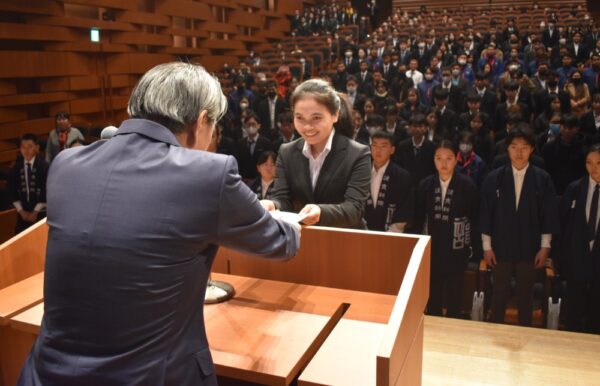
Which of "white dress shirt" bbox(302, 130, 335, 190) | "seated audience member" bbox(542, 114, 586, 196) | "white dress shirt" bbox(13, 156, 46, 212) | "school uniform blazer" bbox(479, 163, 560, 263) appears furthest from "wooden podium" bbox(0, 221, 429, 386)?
"seated audience member" bbox(542, 114, 586, 196)

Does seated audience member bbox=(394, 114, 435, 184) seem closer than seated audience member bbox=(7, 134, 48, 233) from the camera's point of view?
Yes

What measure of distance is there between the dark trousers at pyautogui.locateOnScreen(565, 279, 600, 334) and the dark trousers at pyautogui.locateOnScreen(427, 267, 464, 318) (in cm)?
56

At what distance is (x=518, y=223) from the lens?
2883 mm

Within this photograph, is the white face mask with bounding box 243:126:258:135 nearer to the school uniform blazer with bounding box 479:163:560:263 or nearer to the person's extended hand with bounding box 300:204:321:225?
the school uniform blazer with bounding box 479:163:560:263

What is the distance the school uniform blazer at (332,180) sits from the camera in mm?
1678

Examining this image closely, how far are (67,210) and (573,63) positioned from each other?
24.7 feet

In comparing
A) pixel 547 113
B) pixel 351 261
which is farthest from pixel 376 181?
pixel 547 113

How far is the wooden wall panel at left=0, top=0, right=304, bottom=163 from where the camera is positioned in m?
5.44

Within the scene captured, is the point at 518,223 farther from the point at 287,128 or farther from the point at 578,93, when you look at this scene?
the point at 578,93

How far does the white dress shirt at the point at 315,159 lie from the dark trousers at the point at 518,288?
5.41 feet

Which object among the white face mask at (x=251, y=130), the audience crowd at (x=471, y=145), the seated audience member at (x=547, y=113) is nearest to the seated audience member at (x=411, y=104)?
the audience crowd at (x=471, y=145)

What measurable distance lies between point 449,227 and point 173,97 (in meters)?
2.39

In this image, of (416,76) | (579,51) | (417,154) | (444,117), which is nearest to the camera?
(417,154)

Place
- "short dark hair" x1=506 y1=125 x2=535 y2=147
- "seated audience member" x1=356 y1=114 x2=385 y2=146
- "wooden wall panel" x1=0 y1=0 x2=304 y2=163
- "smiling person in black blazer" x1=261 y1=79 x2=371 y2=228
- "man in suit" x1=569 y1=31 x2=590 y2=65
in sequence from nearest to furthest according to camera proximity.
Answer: "smiling person in black blazer" x1=261 y1=79 x2=371 y2=228
"short dark hair" x1=506 y1=125 x2=535 y2=147
"seated audience member" x1=356 y1=114 x2=385 y2=146
"wooden wall panel" x1=0 y1=0 x2=304 y2=163
"man in suit" x1=569 y1=31 x2=590 y2=65
